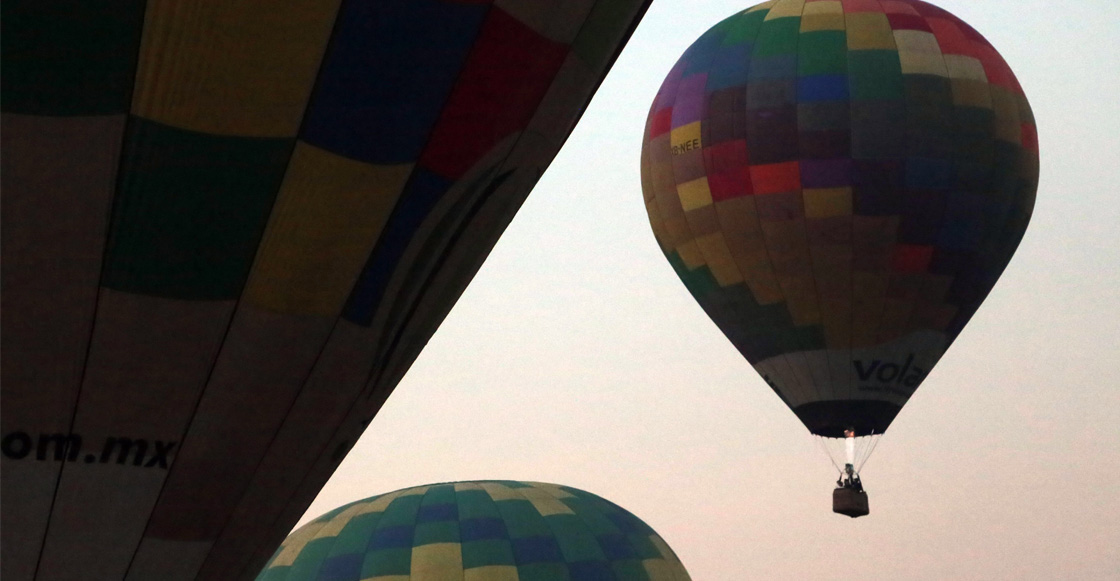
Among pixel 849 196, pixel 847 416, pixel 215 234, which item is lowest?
pixel 847 416

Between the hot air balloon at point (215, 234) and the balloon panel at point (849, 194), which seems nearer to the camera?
the hot air balloon at point (215, 234)

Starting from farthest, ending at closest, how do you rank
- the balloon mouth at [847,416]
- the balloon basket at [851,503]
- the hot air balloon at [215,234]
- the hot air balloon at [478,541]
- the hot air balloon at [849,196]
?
the hot air balloon at [478,541]
the balloon basket at [851,503]
the balloon mouth at [847,416]
the hot air balloon at [849,196]
the hot air balloon at [215,234]

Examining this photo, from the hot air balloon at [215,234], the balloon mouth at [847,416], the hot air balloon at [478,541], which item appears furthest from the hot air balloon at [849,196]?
the hot air balloon at [215,234]

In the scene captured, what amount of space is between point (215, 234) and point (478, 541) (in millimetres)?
15160

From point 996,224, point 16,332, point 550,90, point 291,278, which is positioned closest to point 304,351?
point 291,278

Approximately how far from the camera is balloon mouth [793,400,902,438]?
20281 millimetres

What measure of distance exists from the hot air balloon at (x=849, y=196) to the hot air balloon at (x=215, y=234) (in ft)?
40.9

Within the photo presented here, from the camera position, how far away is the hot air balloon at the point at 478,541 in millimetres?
21047

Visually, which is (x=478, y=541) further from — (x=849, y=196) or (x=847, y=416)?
(x=849, y=196)

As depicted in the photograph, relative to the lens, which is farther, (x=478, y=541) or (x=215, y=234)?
(x=478, y=541)

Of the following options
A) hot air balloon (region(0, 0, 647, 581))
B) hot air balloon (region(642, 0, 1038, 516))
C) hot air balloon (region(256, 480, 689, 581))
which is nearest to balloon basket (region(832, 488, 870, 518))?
hot air balloon (region(642, 0, 1038, 516))

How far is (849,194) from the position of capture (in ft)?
65.0

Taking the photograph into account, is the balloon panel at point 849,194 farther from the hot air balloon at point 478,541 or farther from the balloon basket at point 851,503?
the hot air balloon at point 478,541

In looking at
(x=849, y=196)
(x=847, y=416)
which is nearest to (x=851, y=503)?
(x=847, y=416)
